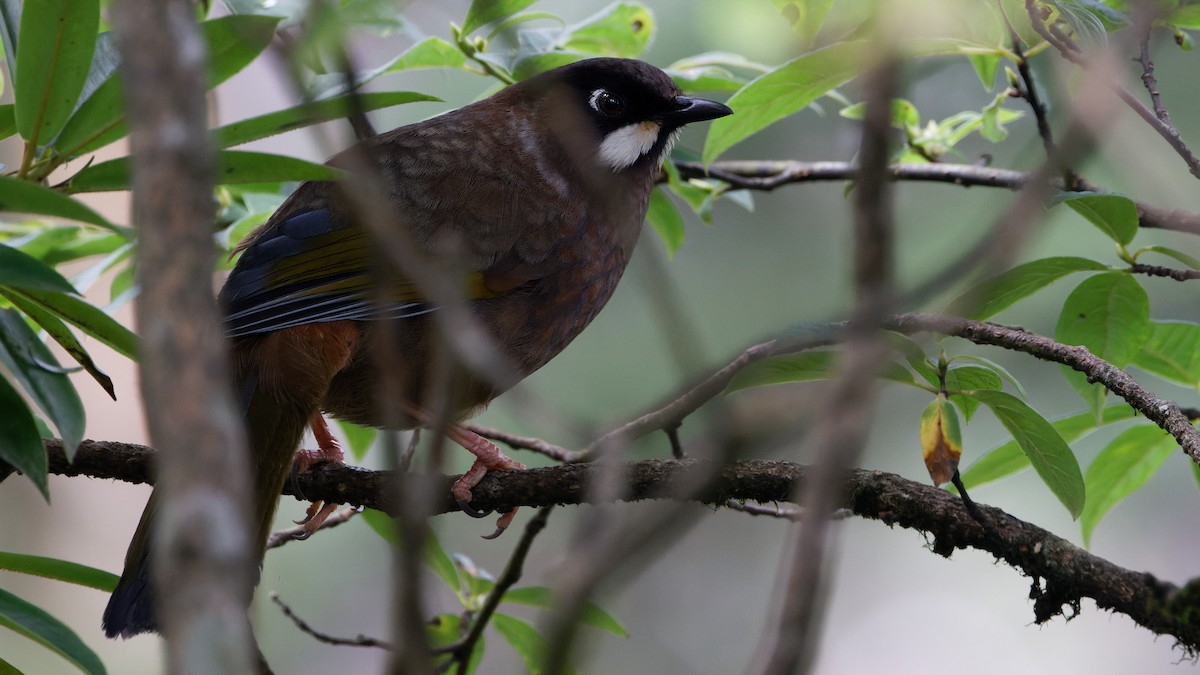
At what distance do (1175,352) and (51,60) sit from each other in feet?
7.29

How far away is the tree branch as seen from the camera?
1920mm

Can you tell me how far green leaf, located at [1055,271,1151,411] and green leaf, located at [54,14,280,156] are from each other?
5.24 ft

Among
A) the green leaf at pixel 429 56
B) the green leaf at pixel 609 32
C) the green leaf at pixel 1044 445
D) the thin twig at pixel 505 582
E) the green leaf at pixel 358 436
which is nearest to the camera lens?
the green leaf at pixel 1044 445

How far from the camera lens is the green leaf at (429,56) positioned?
279cm

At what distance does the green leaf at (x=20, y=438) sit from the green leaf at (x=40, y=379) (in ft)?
0.10

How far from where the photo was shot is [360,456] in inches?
130

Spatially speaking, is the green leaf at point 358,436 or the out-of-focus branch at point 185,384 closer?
the out-of-focus branch at point 185,384

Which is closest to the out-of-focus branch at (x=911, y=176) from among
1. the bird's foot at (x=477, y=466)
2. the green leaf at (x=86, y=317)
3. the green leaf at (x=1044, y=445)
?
the green leaf at (x=1044, y=445)

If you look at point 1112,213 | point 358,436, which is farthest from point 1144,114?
point 358,436

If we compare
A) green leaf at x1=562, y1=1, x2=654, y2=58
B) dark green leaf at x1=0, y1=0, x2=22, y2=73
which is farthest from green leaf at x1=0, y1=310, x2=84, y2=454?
green leaf at x1=562, y1=1, x2=654, y2=58

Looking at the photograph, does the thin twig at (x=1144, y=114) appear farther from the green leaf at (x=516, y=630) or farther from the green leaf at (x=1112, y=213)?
the green leaf at (x=516, y=630)

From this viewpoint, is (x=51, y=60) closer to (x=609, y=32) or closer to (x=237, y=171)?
(x=237, y=171)

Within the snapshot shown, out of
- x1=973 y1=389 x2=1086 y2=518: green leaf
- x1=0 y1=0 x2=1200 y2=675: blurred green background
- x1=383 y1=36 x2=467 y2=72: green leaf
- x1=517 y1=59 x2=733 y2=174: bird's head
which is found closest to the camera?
x1=973 y1=389 x2=1086 y2=518: green leaf

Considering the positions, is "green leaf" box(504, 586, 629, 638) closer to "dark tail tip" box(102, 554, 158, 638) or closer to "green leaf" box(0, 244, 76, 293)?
"dark tail tip" box(102, 554, 158, 638)
